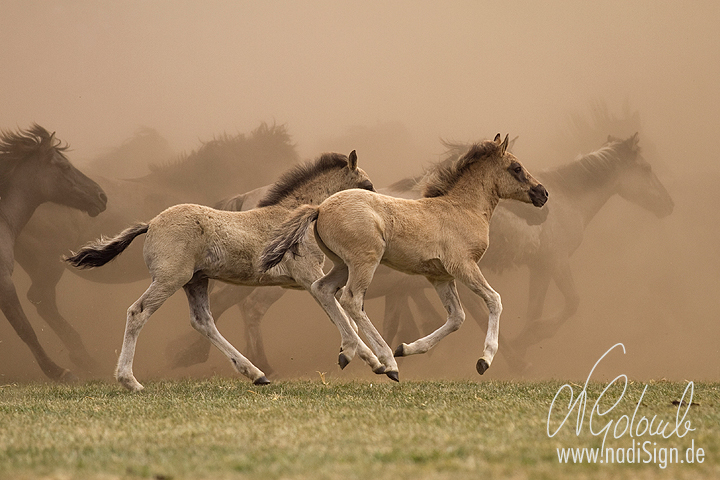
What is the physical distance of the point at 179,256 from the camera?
6055 mm

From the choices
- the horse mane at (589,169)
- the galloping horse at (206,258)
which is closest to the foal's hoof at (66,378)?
the galloping horse at (206,258)

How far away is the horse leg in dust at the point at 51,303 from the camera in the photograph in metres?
10.6

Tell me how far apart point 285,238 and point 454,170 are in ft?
5.57

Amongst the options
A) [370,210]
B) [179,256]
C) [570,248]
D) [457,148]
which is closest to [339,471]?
[370,210]

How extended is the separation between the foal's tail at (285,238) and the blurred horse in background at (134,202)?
6.20m

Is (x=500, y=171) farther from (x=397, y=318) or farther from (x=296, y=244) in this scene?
(x=397, y=318)

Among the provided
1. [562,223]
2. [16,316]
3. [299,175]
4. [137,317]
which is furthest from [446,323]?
[562,223]

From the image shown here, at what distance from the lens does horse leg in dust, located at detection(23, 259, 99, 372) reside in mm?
10625

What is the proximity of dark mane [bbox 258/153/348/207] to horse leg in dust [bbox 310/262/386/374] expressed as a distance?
1130 millimetres

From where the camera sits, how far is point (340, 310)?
235 inches

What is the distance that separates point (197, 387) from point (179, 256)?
1.27 meters

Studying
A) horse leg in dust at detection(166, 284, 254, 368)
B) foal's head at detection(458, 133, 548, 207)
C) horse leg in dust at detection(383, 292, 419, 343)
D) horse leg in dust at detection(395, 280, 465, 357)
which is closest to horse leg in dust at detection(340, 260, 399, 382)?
horse leg in dust at detection(395, 280, 465, 357)

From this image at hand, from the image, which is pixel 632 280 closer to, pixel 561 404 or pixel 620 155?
pixel 620 155

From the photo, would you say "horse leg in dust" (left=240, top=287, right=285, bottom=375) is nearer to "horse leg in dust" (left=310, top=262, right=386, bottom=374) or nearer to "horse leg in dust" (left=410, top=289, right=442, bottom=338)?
"horse leg in dust" (left=410, top=289, right=442, bottom=338)
